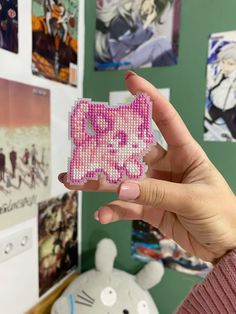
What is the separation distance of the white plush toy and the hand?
1.30ft

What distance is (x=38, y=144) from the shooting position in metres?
0.93

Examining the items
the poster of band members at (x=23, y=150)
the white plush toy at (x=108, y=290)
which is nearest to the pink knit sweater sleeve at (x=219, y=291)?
the white plush toy at (x=108, y=290)

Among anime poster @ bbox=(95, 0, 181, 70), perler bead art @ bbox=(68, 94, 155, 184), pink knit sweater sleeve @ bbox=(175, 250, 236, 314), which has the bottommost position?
pink knit sweater sleeve @ bbox=(175, 250, 236, 314)

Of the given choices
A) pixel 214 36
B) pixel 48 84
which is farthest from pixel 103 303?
pixel 214 36

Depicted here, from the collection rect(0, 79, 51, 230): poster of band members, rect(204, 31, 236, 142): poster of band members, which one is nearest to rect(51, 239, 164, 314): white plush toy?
rect(0, 79, 51, 230): poster of band members

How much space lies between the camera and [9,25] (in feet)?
2.61

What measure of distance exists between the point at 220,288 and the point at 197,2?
868 millimetres

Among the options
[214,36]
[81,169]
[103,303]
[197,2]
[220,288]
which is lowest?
[103,303]

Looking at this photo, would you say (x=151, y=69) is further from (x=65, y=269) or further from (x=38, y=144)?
(x=65, y=269)

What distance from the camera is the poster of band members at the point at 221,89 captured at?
0.96 metres

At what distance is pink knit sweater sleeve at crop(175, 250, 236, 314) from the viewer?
1.95ft

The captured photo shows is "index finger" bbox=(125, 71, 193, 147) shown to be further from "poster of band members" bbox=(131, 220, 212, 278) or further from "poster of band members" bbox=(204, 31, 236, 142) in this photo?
"poster of band members" bbox=(131, 220, 212, 278)

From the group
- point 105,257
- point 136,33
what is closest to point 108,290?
point 105,257

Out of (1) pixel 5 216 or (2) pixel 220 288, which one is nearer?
(2) pixel 220 288
